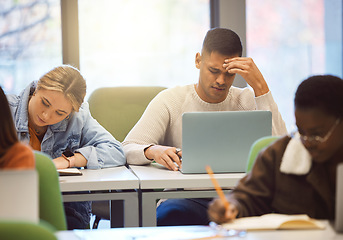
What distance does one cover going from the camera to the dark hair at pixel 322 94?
1.14 metres

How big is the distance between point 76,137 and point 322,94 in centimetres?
140

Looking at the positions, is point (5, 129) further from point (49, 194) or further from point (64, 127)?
point (64, 127)

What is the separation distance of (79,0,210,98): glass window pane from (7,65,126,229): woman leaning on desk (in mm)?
1598

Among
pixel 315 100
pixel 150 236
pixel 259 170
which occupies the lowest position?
pixel 150 236

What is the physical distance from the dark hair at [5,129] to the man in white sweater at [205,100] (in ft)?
2.87

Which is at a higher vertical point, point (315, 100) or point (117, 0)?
point (117, 0)

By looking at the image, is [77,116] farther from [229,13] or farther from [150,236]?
[229,13]

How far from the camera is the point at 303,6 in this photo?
4.64 m

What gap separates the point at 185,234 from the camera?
1093 millimetres

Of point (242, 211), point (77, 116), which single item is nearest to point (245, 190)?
point (242, 211)

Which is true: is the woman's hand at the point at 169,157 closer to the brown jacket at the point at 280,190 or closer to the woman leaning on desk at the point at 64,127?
the woman leaning on desk at the point at 64,127

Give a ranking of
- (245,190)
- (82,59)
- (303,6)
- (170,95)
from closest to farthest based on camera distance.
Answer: (245,190)
(170,95)
(82,59)
(303,6)

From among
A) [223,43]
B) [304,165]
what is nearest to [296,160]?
[304,165]

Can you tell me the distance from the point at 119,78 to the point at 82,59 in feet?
1.05
